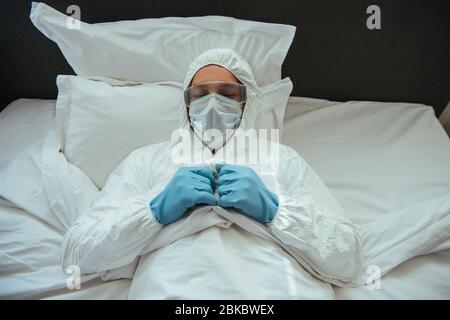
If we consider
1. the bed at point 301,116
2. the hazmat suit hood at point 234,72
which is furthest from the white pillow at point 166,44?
the hazmat suit hood at point 234,72

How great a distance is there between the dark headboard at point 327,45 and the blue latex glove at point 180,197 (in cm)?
83

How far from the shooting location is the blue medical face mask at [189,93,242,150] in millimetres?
1092

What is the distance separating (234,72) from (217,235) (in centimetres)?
63

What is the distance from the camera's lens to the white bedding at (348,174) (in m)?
0.92

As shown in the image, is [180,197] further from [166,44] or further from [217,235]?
[166,44]

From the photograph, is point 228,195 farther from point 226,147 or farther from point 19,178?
point 19,178

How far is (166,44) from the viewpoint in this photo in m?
1.34

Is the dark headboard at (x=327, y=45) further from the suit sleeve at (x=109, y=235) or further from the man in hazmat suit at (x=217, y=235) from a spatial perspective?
the suit sleeve at (x=109, y=235)

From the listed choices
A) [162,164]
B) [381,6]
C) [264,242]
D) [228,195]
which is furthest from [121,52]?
[381,6]

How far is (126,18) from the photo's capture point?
1412 millimetres

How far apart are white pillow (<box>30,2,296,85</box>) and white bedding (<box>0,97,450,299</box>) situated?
33 centimetres

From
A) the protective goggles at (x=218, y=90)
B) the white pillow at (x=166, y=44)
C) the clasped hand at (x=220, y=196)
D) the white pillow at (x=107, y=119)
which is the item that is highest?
the white pillow at (x=166, y=44)

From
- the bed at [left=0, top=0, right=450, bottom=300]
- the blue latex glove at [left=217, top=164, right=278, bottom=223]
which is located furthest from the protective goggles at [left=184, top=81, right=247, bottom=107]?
the blue latex glove at [left=217, top=164, right=278, bottom=223]

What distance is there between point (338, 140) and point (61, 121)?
45.3 inches
